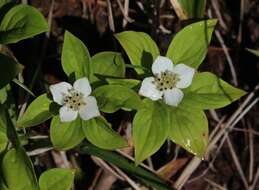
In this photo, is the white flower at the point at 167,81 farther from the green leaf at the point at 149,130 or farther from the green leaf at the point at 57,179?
the green leaf at the point at 57,179

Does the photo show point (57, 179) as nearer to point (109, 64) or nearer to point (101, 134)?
point (101, 134)

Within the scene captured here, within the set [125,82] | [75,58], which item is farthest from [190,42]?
[75,58]

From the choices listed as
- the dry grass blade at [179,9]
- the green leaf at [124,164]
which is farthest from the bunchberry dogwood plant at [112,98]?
the dry grass blade at [179,9]

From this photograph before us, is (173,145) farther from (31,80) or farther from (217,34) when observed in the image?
(31,80)

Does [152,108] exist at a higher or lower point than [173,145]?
higher

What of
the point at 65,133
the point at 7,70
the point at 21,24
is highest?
the point at 21,24

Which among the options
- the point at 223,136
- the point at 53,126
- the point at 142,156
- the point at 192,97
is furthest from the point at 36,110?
the point at 223,136

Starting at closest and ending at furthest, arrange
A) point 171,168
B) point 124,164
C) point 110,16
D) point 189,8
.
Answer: point 124,164 < point 189,8 < point 110,16 < point 171,168

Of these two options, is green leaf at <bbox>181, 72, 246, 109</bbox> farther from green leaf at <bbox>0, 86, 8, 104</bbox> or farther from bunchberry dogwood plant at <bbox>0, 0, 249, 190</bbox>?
green leaf at <bbox>0, 86, 8, 104</bbox>

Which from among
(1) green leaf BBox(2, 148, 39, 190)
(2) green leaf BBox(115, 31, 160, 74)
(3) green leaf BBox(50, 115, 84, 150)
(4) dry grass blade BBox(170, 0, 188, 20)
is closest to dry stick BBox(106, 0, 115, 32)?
(4) dry grass blade BBox(170, 0, 188, 20)
